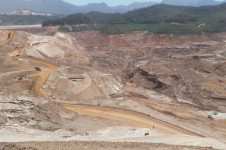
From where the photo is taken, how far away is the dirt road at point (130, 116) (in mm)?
22609

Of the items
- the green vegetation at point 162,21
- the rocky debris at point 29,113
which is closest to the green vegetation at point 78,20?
the green vegetation at point 162,21

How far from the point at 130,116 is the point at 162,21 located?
264ft

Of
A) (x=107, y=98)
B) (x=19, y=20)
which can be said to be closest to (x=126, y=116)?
(x=107, y=98)

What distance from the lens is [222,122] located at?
25.2 m

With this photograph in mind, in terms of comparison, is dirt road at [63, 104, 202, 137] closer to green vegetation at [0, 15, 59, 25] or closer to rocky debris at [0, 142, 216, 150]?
rocky debris at [0, 142, 216, 150]

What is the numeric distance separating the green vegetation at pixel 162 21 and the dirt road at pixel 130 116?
181 feet

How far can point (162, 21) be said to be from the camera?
98812 mm

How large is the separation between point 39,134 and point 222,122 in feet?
59.8

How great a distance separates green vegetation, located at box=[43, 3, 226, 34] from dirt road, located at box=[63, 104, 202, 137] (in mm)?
55154

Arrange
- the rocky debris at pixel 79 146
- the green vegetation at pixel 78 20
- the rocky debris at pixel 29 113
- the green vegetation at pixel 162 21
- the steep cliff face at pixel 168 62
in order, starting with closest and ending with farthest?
1. the rocky debris at pixel 79 146
2. the rocky debris at pixel 29 113
3. the steep cliff face at pixel 168 62
4. the green vegetation at pixel 162 21
5. the green vegetation at pixel 78 20

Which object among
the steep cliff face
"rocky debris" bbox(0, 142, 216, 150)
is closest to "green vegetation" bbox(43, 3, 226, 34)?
the steep cliff face

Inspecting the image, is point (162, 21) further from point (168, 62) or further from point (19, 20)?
point (19, 20)

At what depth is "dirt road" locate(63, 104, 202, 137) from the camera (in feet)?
74.2

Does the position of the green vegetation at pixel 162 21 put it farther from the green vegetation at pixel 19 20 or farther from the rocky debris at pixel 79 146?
the rocky debris at pixel 79 146
